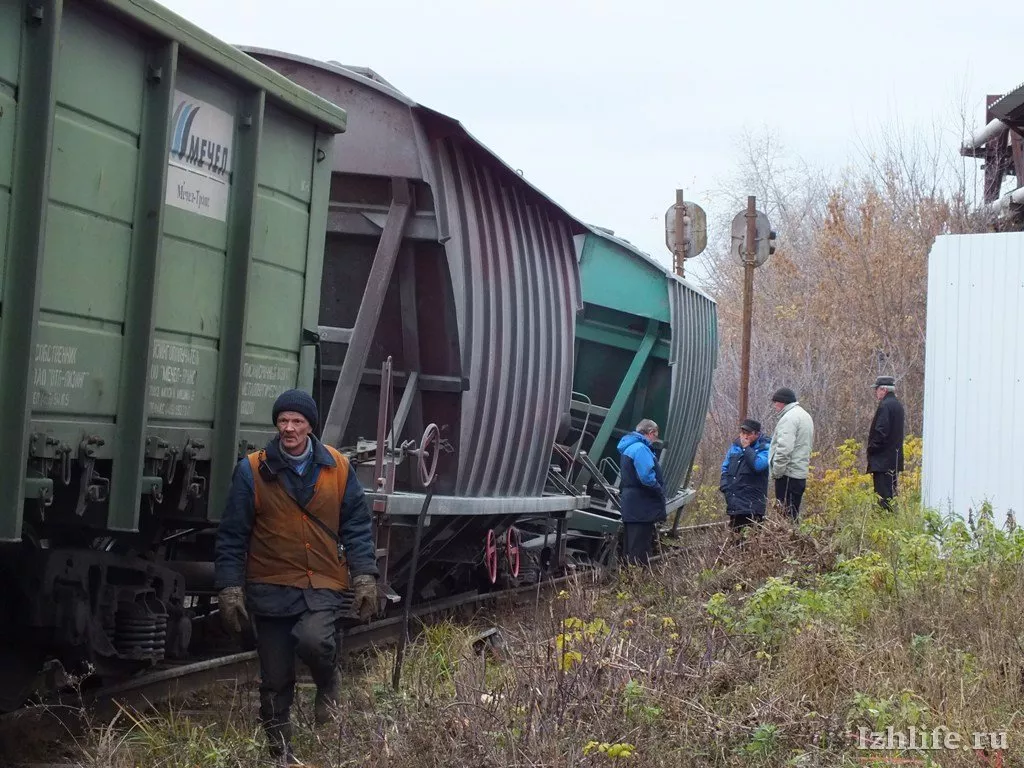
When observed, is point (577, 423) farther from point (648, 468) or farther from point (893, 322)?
point (893, 322)

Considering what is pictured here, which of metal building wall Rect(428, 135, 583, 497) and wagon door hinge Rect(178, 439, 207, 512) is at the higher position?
metal building wall Rect(428, 135, 583, 497)

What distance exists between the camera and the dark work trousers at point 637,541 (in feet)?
42.8

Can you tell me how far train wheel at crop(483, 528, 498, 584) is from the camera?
36.6 feet

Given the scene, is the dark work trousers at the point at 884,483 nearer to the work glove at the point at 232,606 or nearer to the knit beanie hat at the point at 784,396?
the knit beanie hat at the point at 784,396

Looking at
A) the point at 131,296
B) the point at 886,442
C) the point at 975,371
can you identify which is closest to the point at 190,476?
the point at 131,296

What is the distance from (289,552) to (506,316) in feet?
14.3

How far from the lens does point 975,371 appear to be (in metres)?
11.0

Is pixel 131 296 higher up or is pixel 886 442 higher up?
pixel 131 296

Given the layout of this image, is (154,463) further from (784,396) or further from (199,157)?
(784,396)

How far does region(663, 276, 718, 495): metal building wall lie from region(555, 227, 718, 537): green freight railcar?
3cm

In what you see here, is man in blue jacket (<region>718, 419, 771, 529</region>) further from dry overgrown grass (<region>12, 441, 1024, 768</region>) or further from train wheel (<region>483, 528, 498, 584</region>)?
dry overgrown grass (<region>12, 441, 1024, 768</region>)

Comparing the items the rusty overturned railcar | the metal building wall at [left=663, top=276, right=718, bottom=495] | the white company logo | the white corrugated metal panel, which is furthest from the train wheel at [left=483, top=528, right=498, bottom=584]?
the white company logo

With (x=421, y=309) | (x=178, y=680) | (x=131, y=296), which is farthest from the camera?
(x=421, y=309)

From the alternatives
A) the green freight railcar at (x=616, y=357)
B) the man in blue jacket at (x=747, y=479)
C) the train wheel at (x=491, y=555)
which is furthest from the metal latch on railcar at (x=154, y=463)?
the green freight railcar at (x=616, y=357)
